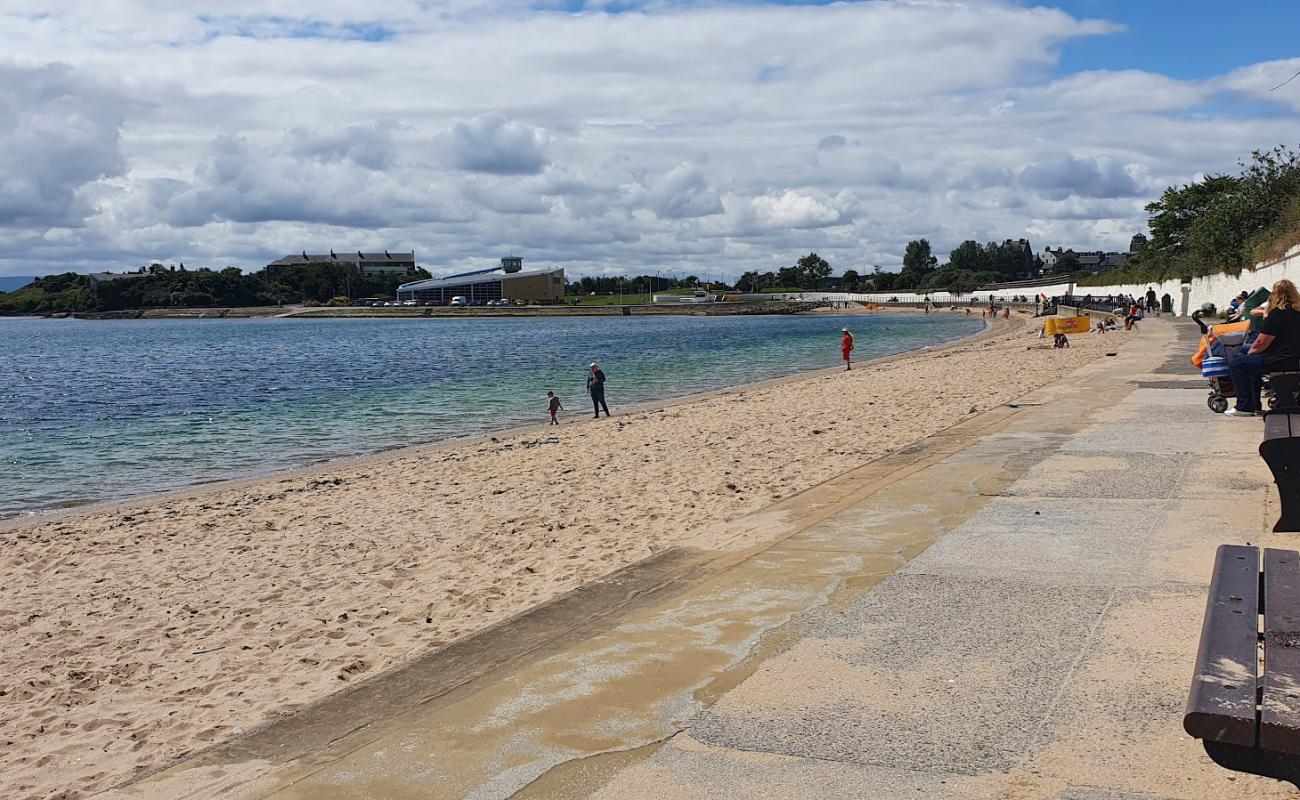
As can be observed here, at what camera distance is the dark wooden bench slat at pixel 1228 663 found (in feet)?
10.0

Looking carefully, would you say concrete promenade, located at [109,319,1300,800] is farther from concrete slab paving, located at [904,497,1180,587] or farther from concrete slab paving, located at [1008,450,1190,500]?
concrete slab paving, located at [1008,450,1190,500]

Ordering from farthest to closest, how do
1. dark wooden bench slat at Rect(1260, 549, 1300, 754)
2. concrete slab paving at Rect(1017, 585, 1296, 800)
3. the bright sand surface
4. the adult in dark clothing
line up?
1. the adult in dark clothing
2. the bright sand surface
3. concrete slab paving at Rect(1017, 585, 1296, 800)
4. dark wooden bench slat at Rect(1260, 549, 1300, 754)

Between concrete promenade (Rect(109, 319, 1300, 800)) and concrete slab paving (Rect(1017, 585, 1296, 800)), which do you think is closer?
concrete slab paving (Rect(1017, 585, 1296, 800))

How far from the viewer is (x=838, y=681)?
16.3 feet

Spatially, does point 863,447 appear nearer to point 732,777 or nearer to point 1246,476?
point 1246,476

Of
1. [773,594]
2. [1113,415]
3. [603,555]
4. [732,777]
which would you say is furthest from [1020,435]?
[732,777]

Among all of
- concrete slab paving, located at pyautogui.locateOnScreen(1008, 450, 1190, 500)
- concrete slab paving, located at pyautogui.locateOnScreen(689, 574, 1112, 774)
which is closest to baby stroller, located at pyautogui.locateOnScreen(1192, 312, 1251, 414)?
concrete slab paving, located at pyautogui.locateOnScreen(1008, 450, 1190, 500)

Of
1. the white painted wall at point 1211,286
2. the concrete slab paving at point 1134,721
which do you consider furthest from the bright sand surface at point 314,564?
the white painted wall at point 1211,286

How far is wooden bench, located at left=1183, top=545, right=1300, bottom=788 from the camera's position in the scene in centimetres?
303

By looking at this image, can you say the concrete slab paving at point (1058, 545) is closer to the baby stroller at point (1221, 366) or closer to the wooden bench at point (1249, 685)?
the wooden bench at point (1249, 685)

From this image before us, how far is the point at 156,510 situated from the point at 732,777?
13769 millimetres

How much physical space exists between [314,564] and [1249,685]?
921cm

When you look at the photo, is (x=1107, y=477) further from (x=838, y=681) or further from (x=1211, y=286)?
(x=1211, y=286)

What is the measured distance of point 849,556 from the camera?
7262mm
